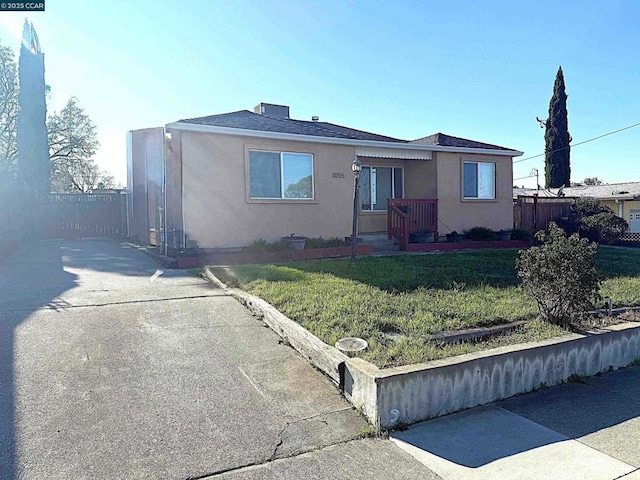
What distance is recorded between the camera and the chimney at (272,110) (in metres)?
15.6

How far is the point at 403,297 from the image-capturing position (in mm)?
6109

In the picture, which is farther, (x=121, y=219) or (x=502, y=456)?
(x=121, y=219)

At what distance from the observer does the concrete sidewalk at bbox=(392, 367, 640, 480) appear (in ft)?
9.41

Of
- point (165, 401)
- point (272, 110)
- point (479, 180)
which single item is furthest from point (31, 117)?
point (165, 401)

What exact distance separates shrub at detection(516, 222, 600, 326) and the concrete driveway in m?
2.74

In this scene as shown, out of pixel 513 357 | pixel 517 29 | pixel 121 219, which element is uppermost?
pixel 517 29

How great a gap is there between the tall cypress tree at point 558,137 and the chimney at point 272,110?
23.2 m

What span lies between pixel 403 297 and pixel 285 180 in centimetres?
613

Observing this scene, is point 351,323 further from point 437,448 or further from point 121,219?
point 121,219

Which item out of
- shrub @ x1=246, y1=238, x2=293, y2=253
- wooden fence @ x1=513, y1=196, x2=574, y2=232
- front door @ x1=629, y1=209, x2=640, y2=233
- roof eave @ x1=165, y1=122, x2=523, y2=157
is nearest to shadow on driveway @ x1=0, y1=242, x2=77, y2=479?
shrub @ x1=246, y1=238, x2=293, y2=253

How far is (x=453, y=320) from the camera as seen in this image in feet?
16.7

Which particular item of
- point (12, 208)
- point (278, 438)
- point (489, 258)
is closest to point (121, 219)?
point (12, 208)

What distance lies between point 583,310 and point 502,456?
2.56m

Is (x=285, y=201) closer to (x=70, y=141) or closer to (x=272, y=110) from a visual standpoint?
(x=272, y=110)
